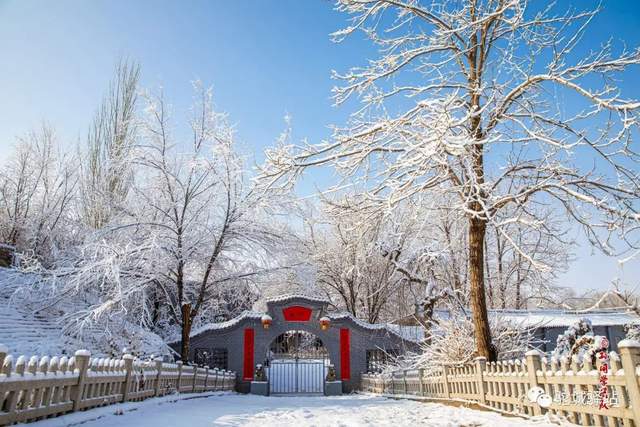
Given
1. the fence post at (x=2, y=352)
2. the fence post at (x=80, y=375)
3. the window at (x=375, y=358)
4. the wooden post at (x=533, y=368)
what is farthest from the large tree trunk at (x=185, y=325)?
the wooden post at (x=533, y=368)

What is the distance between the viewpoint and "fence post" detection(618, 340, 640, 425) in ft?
12.3

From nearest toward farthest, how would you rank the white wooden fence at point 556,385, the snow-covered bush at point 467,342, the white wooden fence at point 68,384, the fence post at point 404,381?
the white wooden fence at point 556,385, the white wooden fence at point 68,384, the snow-covered bush at point 467,342, the fence post at point 404,381

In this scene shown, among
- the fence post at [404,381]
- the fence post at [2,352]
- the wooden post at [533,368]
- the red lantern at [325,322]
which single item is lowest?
the fence post at [404,381]

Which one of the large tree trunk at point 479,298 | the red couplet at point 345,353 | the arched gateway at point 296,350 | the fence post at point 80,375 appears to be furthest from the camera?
the red couplet at point 345,353

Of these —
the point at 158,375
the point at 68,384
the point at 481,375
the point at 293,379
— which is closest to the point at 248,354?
the point at 293,379

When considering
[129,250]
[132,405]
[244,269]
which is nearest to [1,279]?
[129,250]

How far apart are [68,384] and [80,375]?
0.30 metres

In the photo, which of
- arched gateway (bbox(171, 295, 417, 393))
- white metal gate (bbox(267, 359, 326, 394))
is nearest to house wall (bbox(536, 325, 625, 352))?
arched gateway (bbox(171, 295, 417, 393))

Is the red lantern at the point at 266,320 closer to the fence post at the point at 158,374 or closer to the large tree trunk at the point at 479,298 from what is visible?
the fence post at the point at 158,374

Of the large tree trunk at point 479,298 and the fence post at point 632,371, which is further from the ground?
the large tree trunk at point 479,298

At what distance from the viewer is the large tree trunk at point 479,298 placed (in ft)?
25.2

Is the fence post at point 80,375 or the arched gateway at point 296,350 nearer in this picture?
the fence post at point 80,375

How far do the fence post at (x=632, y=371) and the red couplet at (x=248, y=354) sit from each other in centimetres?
1784

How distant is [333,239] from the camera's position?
2812 cm
